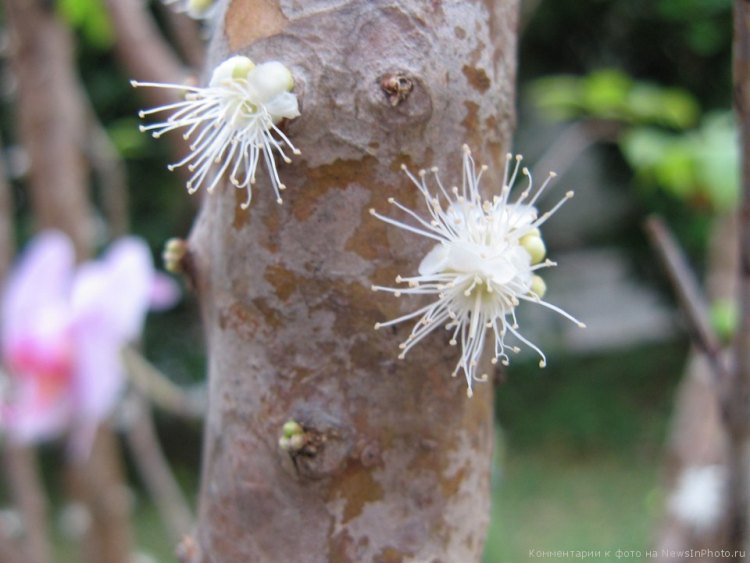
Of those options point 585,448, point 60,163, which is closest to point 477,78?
point 60,163

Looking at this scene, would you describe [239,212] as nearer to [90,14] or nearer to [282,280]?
[282,280]

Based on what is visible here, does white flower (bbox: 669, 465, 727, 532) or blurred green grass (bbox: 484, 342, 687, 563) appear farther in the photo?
blurred green grass (bbox: 484, 342, 687, 563)

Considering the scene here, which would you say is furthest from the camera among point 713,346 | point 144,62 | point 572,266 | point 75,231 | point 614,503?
point 572,266

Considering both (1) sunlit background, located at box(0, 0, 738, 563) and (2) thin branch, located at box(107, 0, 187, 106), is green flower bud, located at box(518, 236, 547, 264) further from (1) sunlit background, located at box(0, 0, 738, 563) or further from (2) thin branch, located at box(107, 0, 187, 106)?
(1) sunlit background, located at box(0, 0, 738, 563)

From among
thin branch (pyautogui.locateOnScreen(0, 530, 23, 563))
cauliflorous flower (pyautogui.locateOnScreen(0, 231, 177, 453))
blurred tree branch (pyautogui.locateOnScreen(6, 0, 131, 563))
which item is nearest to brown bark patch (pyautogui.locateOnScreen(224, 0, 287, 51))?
cauliflorous flower (pyautogui.locateOnScreen(0, 231, 177, 453))

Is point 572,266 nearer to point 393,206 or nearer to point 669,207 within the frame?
point 669,207

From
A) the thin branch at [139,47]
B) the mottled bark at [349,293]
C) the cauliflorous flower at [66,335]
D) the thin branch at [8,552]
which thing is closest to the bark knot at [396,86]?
the mottled bark at [349,293]

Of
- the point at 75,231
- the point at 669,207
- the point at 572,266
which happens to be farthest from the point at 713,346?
the point at 572,266
